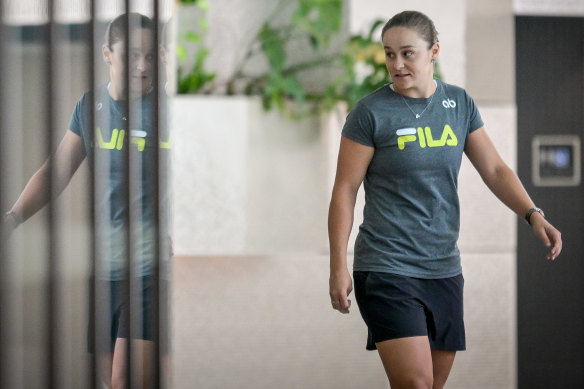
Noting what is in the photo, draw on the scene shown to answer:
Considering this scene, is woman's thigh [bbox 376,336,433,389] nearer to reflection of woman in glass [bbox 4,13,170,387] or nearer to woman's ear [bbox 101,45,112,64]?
reflection of woman in glass [bbox 4,13,170,387]

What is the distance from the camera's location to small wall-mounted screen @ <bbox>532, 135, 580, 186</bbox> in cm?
356

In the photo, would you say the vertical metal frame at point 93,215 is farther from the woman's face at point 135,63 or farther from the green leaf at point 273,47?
the green leaf at point 273,47

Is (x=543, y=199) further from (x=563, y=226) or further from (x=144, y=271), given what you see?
(x=144, y=271)

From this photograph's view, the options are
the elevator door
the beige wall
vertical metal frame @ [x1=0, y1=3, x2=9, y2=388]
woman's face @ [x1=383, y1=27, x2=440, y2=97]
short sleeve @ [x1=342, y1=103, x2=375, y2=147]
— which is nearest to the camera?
vertical metal frame @ [x1=0, y1=3, x2=9, y2=388]

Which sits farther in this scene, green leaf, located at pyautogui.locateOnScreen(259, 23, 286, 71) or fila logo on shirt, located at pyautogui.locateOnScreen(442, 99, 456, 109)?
green leaf, located at pyautogui.locateOnScreen(259, 23, 286, 71)

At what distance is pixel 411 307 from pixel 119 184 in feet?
2.93

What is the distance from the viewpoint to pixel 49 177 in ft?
3.85

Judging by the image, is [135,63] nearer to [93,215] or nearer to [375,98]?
[93,215]

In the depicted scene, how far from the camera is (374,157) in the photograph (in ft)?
6.11

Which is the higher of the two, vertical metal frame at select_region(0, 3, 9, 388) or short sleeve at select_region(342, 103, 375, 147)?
short sleeve at select_region(342, 103, 375, 147)

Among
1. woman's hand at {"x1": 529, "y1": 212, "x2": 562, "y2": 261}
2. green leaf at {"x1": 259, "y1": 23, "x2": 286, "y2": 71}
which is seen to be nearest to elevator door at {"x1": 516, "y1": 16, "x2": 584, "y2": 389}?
green leaf at {"x1": 259, "y1": 23, "x2": 286, "y2": 71}

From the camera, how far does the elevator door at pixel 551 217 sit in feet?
11.7

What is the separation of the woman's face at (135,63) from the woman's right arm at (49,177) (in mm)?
91

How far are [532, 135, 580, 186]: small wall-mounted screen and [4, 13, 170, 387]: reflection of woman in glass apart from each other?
268 centimetres
